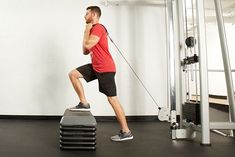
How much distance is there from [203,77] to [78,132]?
131cm

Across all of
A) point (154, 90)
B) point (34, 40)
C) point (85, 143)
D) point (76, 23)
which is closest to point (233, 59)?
point (154, 90)

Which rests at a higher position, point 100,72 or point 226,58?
point 226,58

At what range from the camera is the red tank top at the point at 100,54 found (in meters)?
2.55

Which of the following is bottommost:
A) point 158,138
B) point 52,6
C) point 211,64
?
point 158,138

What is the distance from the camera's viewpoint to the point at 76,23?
4039 millimetres

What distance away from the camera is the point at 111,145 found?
2391 mm

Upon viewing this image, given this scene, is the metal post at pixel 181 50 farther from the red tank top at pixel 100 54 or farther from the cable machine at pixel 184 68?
the red tank top at pixel 100 54

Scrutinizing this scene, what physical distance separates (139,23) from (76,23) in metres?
1.02

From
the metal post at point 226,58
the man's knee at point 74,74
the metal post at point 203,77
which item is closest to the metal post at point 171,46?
the metal post at point 203,77

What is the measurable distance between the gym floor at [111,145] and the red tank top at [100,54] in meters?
0.74

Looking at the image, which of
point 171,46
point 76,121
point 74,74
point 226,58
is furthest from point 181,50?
point 76,121

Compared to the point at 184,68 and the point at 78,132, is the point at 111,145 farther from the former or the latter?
the point at 184,68

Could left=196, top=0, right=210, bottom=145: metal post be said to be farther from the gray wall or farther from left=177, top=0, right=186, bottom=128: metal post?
the gray wall

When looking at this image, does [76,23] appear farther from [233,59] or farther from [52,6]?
[233,59]
